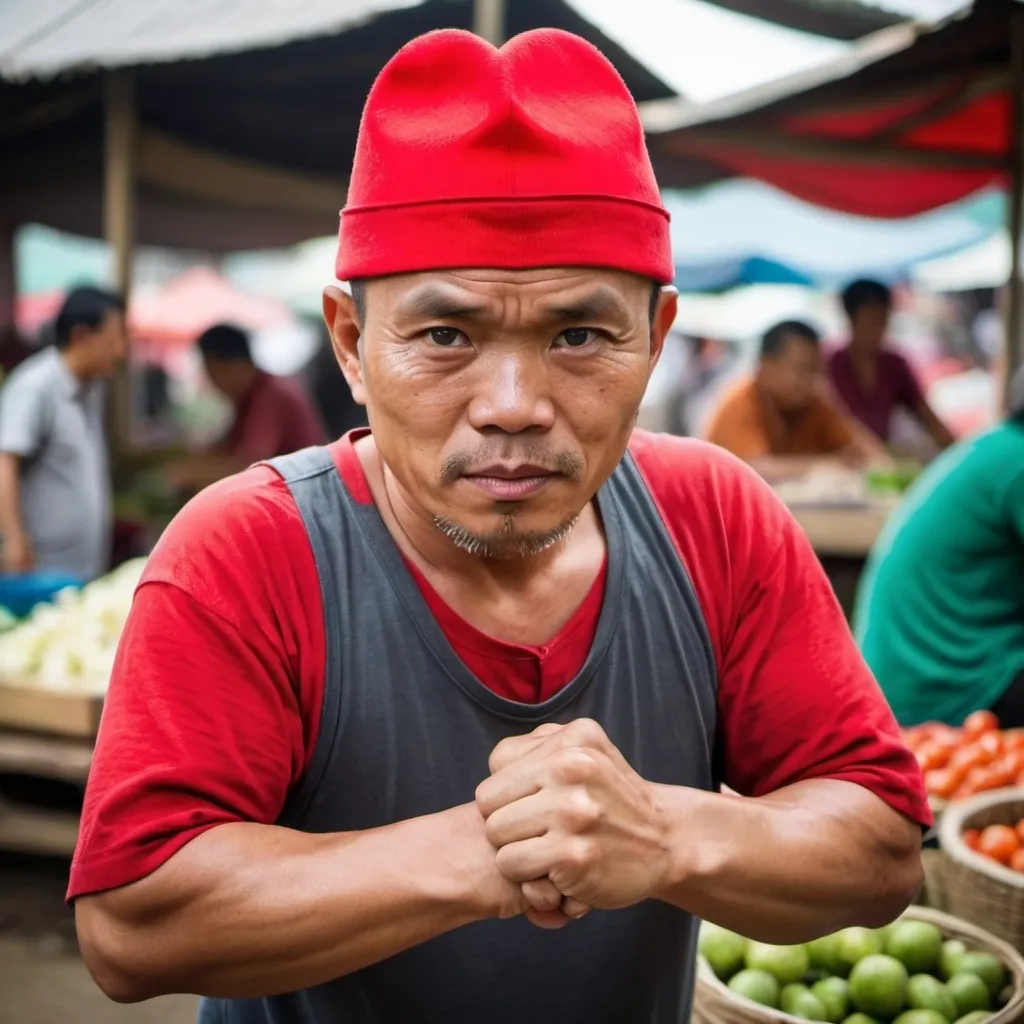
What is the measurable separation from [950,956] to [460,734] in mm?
1590

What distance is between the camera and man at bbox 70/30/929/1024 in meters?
1.27

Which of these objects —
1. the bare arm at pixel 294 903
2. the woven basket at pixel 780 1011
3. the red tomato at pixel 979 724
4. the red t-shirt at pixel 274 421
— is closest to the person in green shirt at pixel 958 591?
the red tomato at pixel 979 724

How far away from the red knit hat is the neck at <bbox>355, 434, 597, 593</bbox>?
30 centimetres

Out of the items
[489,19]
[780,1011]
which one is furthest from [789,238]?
[780,1011]

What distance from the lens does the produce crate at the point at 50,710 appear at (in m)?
4.00

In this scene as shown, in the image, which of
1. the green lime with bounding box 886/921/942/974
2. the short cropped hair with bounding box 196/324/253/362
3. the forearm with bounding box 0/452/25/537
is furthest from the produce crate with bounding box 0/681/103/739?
the short cropped hair with bounding box 196/324/253/362

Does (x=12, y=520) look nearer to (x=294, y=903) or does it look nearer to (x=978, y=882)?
(x=978, y=882)

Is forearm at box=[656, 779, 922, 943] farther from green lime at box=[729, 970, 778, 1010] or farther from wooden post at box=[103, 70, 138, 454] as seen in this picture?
wooden post at box=[103, 70, 138, 454]

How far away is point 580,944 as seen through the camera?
1.52m

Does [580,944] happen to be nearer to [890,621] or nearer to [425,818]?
[425,818]

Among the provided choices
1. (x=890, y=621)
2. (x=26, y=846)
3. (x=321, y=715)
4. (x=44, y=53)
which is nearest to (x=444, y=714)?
(x=321, y=715)

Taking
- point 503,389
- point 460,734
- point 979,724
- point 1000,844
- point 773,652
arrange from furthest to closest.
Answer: point 979,724, point 1000,844, point 773,652, point 460,734, point 503,389

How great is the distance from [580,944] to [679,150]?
20.1 feet

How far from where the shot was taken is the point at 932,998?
2381 millimetres
